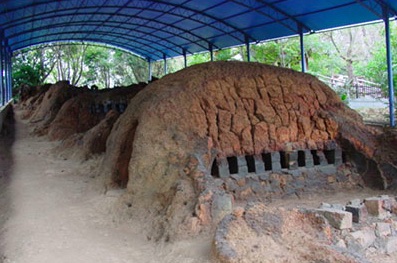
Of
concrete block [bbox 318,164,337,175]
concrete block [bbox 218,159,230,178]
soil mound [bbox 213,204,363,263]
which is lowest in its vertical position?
soil mound [bbox 213,204,363,263]

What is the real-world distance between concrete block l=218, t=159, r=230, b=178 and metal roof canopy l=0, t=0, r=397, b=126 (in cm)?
990

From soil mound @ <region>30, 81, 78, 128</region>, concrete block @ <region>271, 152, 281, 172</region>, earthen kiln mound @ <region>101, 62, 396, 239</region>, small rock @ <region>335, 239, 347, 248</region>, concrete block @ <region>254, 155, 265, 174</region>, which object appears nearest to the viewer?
small rock @ <region>335, 239, 347, 248</region>

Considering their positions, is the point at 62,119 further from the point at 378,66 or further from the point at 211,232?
the point at 378,66

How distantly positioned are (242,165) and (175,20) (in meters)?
20.7

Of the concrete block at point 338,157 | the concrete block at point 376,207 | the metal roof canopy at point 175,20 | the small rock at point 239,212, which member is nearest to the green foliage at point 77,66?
the metal roof canopy at point 175,20

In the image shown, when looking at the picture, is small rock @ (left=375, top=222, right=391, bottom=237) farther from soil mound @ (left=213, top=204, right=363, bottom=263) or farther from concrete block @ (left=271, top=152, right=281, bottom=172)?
concrete block @ (left=271, top=152, right=281, bottom=172)

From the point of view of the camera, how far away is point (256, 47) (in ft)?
111

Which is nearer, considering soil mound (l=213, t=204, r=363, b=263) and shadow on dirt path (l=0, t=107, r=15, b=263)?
soil mound (l=213, t=204, r=363, b=263)

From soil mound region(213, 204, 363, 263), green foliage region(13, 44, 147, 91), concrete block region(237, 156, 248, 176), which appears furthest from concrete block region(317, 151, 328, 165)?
green foliage region(13, 44, 147, 91)

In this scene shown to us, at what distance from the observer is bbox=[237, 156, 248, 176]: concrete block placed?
8812 millimetres

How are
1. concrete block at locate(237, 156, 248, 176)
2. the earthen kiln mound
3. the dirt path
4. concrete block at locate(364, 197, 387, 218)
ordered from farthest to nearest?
concrete block at locate(237, 156, 248, 176) → the earthen kiln mound → concrete block at locate(364, 197, 387, 218) → the dirt path

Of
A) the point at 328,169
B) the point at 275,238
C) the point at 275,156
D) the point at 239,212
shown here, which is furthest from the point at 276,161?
the point at 275,238

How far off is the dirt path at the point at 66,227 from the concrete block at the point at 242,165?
2505mm

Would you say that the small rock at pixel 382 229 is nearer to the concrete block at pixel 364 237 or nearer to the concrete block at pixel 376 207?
the concrete block at pixel 364 237
